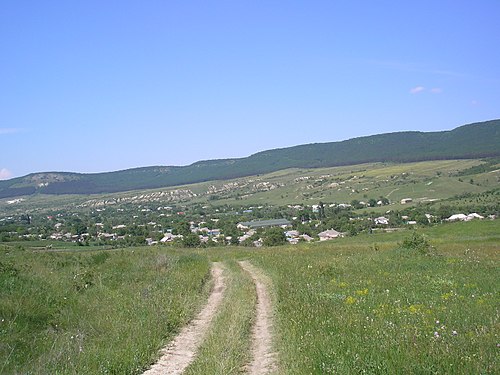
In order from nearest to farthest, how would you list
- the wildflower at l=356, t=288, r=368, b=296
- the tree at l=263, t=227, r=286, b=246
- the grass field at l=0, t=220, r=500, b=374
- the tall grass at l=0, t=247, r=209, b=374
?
the grass field at l=0, t=220, r=500, b=374 < the tall grass at l=0, t=247, r=209, b=374 < the wildflower at l=356, t=288, r=368, b=296 < the tree at l=263, t=227, r=286, b=246

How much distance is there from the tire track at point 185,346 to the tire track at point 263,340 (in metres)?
1.13

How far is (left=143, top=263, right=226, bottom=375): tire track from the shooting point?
841cm

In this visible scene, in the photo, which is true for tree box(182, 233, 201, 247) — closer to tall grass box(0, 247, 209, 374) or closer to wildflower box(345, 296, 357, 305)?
tall grass box(0, 247, 209, 374)

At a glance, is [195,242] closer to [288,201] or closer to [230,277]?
[230,277]

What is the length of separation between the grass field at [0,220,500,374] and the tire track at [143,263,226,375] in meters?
0.24

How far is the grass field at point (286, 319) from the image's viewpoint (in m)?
7.67

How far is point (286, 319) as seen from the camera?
11.2 m

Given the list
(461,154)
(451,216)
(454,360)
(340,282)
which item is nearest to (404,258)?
(340,282)

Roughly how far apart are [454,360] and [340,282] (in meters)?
9.81

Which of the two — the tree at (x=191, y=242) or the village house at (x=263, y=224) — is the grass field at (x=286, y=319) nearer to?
the tree at (x=191, y=242)

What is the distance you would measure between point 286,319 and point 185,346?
2537mm

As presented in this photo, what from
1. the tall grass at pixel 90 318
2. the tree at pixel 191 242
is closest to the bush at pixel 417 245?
the tall grass at pixel 90 318

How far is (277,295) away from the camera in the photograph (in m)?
14.8

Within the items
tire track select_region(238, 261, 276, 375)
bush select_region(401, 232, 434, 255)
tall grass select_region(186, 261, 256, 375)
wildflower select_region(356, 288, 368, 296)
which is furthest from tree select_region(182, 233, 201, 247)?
wildflower select_region(356, 288, 368, 296)
